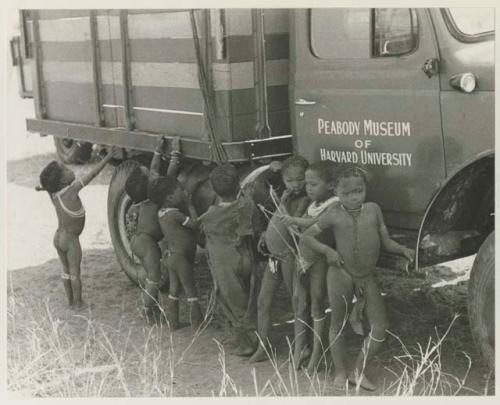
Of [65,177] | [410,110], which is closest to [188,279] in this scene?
[65,177]

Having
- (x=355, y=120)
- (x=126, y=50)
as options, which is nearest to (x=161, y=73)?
(x=126, y=50)

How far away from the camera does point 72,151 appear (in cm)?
805

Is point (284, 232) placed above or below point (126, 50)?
below

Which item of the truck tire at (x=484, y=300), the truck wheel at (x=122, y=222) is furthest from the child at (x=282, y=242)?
the truck wheel at (x=122, y=222)

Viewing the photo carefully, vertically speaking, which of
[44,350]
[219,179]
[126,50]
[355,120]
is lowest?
[44,350]

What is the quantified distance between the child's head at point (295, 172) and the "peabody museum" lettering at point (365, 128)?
276mm

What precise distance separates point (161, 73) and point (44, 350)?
5.92ft

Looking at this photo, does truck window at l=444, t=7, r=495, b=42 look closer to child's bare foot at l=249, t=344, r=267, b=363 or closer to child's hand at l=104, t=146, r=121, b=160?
child's bare foot at l=249, t=344, r=267, b=363

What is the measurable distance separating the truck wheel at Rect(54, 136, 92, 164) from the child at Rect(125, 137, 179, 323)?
4.47ft

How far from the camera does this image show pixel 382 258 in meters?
4.39

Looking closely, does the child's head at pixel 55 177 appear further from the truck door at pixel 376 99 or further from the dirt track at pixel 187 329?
the truck door at pixel 376 99

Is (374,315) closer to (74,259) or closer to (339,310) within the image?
(339,310)

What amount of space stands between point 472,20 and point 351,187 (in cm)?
99

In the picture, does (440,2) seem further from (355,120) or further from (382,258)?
(382,258)
